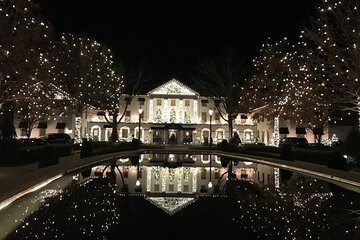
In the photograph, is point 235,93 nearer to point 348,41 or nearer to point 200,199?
point 348,41

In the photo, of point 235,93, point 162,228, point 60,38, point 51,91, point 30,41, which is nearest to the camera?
point 162,228

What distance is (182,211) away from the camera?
10.5 meters

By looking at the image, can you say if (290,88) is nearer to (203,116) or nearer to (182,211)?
(182,211)

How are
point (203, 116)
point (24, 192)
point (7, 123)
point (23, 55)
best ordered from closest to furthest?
1. point (24, 192)
2. point (23, 55)
3. point (7, 123)
4. point (203, 116)

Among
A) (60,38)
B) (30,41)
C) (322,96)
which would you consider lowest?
(322,96)

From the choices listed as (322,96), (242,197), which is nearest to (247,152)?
(322,96)

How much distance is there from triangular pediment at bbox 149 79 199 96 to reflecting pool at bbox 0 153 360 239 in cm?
5686

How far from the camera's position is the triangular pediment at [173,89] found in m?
72.9

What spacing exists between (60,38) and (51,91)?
718 inches

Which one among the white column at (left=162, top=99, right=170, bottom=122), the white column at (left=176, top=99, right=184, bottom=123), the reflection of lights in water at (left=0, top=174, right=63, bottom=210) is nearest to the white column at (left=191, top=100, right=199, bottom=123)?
the white column at (left=176, top=99, right=184, bottom=123)

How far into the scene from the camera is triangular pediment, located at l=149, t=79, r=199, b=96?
72938 millimetres

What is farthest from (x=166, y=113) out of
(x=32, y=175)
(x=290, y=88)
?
(x=32, y=175)

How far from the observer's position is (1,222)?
885 centimetres

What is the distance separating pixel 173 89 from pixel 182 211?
208 feet
